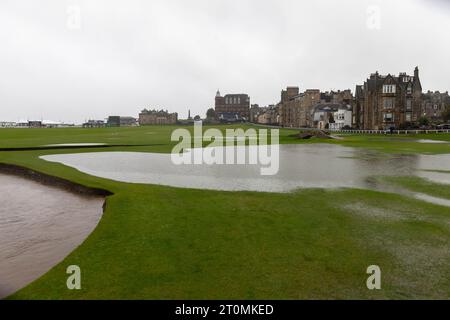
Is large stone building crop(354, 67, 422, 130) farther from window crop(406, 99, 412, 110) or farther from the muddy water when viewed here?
the muddy water

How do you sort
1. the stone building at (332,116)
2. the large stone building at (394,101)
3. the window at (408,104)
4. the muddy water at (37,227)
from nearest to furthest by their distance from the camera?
1. the muddy water at (37,227)
2. the large stone building at (394,101)
3. the window at (408,104)
4. the stone building at (332,116)

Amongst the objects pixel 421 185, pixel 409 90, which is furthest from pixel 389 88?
pixel 421 185

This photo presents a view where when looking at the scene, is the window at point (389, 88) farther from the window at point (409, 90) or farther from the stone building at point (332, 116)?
the stone building at point (332, 116)

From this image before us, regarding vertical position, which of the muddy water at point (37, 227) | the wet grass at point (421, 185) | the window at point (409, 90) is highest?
the window at point (409, 90)

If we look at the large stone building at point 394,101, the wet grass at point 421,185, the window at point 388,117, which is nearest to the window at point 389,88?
the large stone building at point 394,101

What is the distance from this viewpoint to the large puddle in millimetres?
25641

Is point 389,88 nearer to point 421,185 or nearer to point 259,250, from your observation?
point 421,185

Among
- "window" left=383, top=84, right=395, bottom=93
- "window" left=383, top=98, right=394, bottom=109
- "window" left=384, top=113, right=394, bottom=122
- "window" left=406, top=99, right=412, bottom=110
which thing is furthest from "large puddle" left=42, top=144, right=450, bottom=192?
"window" left=406, top=99, right=412, bottom=110

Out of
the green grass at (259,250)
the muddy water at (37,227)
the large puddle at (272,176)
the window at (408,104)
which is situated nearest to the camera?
the green grass at (259,250)

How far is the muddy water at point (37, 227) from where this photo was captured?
1260 centimetres

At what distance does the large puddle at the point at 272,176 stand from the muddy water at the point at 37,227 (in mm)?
5603

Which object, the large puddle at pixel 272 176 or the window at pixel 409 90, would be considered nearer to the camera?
the large puddle at pixel 272 176

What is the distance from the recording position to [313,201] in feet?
65.3
